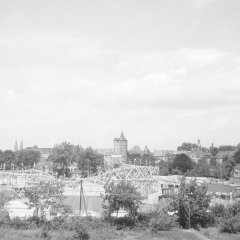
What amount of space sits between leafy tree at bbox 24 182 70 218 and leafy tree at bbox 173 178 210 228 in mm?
10772

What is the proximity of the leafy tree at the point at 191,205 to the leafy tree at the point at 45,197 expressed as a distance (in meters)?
10.8

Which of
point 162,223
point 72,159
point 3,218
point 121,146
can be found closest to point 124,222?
point 162,223

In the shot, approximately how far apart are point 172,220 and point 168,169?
274ft

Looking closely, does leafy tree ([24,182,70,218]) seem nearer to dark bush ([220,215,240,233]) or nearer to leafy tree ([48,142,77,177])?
dark bush ([220,215,240,233])

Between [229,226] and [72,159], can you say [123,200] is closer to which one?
[229,226]

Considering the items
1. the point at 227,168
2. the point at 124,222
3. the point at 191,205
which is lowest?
the point at 124,222

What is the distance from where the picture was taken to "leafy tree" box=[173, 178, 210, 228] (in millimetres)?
33062

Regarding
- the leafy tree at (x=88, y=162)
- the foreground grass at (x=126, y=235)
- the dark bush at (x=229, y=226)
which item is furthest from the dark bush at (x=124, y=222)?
the leafy tree at (x=88, y=162)

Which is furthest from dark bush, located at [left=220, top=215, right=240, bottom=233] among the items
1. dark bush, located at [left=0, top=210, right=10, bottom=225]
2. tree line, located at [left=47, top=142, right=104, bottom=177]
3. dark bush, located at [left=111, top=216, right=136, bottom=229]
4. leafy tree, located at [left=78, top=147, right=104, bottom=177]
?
leafy tree, located at [left=78, top=147, right=104, bottom=177]

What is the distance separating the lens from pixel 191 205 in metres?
33.3

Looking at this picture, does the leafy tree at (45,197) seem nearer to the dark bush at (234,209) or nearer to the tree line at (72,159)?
the dark bush at (234,209)

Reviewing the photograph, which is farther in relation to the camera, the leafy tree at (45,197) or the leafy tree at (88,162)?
the leafy tree at (88,162)

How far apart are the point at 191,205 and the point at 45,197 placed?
14.1 m

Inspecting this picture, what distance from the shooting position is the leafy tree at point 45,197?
32.3 metres
